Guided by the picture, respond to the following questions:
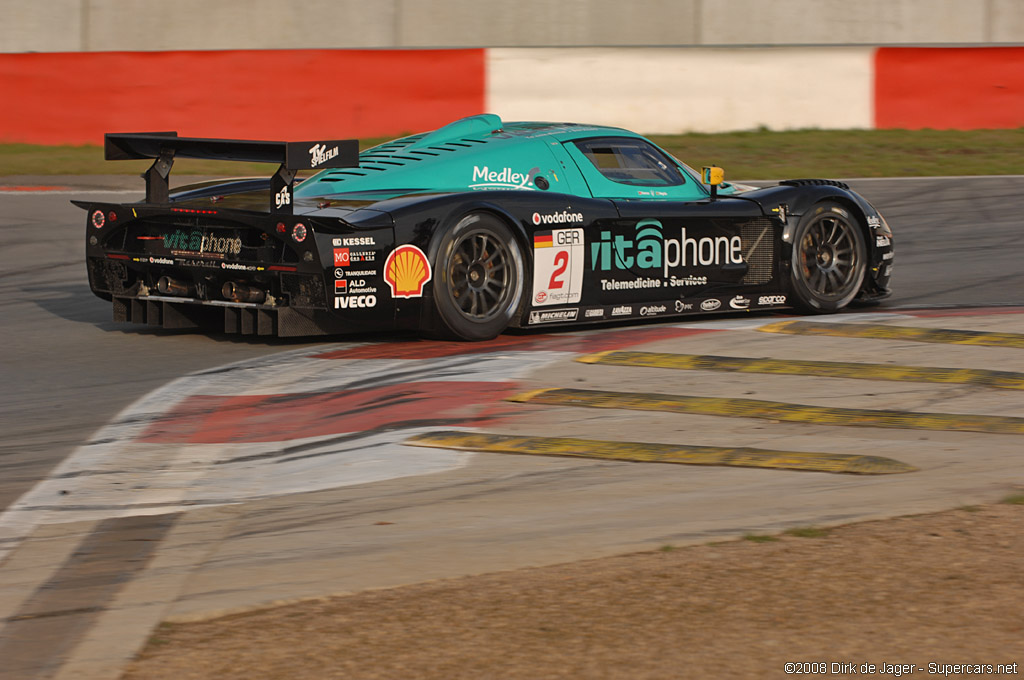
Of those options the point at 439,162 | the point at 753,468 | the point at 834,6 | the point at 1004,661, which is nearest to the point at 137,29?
the point at 834,6

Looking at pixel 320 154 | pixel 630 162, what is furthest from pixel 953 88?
pixel 320 154

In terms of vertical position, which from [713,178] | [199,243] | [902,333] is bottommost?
[902,333]

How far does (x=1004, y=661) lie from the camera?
321cm

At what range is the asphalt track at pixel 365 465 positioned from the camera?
397 cm

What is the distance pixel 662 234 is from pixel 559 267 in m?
0.74

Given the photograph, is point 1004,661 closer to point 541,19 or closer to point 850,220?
point 850,220

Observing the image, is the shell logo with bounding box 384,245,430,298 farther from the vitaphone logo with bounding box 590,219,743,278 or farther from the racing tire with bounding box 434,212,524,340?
the vitaphone logo with bounding box 590,219,743,278

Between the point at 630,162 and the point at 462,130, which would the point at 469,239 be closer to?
the point at 462,130

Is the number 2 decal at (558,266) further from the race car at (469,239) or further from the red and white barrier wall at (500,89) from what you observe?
the red and white barrier wall at (500,89)

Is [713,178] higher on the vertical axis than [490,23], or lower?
lower

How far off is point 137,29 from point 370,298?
1889 centimetres

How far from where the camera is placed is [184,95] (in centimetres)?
2180

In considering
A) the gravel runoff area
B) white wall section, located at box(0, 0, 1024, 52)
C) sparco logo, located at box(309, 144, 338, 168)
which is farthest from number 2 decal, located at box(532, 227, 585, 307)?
white wall section, located at box(0, 0, 1024, 52)

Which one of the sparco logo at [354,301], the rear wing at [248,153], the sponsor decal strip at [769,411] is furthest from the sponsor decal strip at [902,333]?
the rear wing at [248,153]
